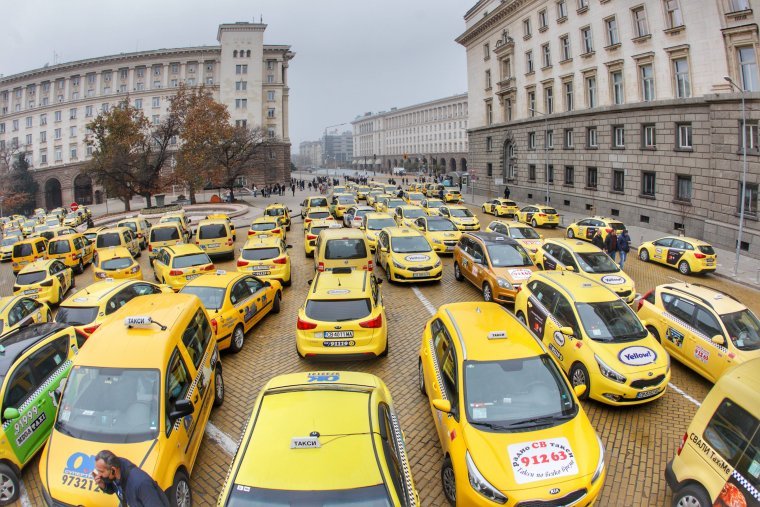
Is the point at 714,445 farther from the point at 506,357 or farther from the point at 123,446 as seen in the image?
the point at 123,446

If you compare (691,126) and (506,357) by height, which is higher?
(691,126)

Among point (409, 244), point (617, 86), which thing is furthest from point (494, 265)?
point (617, 86)

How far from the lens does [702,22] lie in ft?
84.1

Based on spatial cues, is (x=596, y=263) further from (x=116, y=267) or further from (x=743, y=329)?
(x=116, y=267)

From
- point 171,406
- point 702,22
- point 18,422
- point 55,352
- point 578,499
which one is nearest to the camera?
point 578,499

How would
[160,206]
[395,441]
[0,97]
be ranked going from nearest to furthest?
[395,441] < [160,206] < [0,97]

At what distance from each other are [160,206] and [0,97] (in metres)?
69.1

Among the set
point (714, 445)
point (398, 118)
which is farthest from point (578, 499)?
point (398, 118)

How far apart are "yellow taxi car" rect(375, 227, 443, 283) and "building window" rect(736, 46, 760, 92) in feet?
63.3

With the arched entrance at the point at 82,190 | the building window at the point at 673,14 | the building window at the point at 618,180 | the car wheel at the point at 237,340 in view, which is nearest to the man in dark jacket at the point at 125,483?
the car wheel at the point at 237,340

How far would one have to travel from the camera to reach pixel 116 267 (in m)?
16.6

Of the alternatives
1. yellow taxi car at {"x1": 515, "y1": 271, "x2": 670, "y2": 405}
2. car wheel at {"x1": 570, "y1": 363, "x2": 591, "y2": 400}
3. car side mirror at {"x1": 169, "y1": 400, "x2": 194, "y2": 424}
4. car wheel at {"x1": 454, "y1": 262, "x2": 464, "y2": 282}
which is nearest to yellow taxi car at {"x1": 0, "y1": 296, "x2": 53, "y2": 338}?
car side mirror at {"x1": 169, "y1": 400, "x2": 194, "y2": 424}

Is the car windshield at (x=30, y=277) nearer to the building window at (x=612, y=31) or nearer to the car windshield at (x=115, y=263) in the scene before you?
the car windshield at (x=115, y=263)

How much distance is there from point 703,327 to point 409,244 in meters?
8.89
